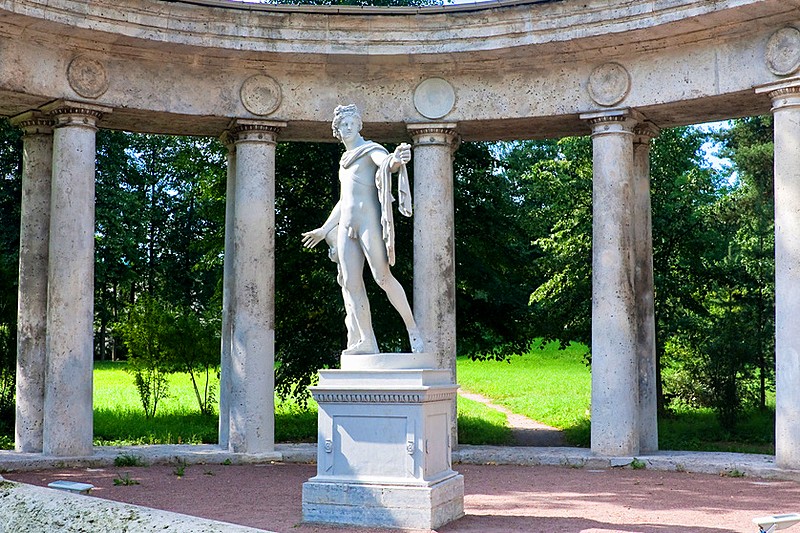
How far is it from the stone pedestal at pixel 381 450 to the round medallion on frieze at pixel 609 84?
30.9 feet

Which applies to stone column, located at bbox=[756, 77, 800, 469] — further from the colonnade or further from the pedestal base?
the pedestal base

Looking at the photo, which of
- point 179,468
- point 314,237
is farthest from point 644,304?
point 179,468

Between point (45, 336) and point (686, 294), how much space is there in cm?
1731

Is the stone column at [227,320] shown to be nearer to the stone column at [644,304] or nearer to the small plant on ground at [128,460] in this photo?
the small plant on ground at [128,460]

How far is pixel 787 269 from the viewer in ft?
58.6

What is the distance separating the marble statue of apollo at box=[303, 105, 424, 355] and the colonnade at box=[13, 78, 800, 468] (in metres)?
7.30

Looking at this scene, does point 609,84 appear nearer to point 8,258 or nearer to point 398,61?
point 398,61

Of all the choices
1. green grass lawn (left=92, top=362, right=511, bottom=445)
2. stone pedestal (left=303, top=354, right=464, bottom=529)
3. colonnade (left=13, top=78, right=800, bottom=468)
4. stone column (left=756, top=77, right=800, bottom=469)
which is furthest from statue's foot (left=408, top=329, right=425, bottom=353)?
green grass lawn (left=92, top=362, right=511, bottom=445)

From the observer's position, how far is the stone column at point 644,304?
69.7 feet

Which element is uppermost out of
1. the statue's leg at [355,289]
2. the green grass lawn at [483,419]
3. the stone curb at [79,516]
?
the statue's leg at [355,289]

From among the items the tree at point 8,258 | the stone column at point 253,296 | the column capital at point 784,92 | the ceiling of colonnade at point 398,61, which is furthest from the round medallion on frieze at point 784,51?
the tree at point 8,258

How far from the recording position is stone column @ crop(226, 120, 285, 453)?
20469 millimetres

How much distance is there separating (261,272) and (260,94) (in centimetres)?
390

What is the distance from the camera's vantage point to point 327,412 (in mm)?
12922
